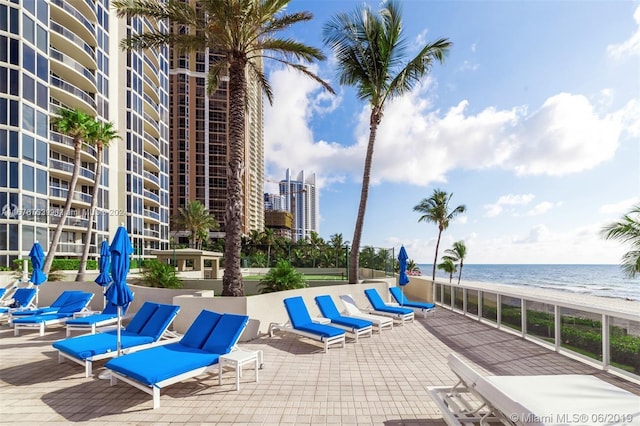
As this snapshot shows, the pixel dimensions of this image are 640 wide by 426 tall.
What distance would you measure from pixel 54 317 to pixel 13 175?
1734cm

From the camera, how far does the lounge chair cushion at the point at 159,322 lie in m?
6.23

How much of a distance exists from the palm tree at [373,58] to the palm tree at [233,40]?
8.74 feet

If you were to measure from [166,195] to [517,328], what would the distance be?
4375 centimetres

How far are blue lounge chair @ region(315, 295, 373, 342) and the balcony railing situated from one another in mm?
3683

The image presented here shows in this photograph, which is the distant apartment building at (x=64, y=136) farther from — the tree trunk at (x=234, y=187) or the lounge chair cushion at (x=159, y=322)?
the lounge chair cushion at (x=159, y=322)

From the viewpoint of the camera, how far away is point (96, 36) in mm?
28812

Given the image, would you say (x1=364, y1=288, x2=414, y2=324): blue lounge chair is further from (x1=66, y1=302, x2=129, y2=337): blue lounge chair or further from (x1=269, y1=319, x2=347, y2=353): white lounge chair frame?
(x1=66, y1=302, x2=129, y2=337): blue lounge chair

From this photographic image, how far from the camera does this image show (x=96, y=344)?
575 centimetres

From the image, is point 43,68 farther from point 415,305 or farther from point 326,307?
point 415,305

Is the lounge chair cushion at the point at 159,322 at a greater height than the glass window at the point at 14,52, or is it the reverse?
the glass window at the point at 14,52

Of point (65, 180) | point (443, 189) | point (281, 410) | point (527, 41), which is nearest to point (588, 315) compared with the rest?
point (281, 410)

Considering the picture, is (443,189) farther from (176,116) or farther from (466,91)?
(176,116)

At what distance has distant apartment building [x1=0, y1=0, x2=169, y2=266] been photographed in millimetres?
20516

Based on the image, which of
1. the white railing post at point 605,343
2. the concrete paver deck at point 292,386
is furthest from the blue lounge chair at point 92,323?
the white railing post at point 605,343
